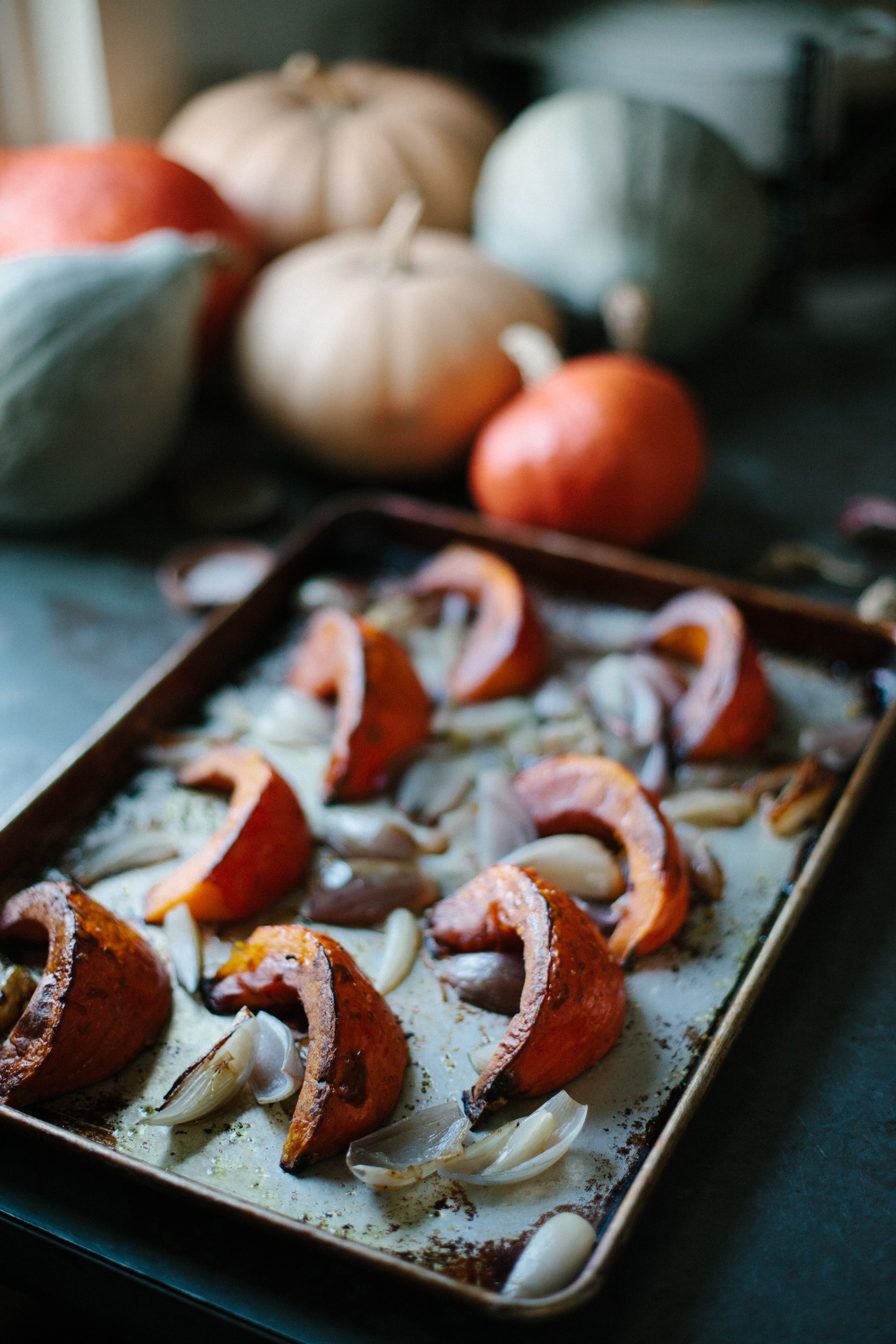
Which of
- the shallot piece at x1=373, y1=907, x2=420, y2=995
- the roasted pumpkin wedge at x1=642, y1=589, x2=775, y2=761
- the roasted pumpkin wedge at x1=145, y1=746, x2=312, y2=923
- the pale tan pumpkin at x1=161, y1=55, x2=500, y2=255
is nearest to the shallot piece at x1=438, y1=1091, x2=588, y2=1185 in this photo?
the shallot piece at x1=373, y1=907, x2=420, y2=995

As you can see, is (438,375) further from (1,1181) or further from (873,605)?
(1,1181)

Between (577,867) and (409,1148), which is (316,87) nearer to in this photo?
(577,867)

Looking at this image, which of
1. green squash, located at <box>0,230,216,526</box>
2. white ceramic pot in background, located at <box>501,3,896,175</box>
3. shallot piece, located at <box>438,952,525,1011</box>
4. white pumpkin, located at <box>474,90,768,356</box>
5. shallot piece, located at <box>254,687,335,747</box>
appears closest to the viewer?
shallot piece, located at <box>438,952,525,1011</box>

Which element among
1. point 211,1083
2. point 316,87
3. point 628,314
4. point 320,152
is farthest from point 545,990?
point 316,87

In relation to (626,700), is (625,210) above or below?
above

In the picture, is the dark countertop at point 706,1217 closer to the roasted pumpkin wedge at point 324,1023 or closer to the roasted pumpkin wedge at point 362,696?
the roasted pumpkin wedge at point 324,1023

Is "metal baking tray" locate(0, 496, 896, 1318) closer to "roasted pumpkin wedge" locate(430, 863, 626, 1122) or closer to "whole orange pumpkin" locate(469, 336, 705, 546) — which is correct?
A: "roasted pumpkin wedge" locate(430, 863, 626, 1122)

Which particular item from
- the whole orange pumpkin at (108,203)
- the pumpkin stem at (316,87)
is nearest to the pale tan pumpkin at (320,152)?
the pumpkin stem at (316,87)
